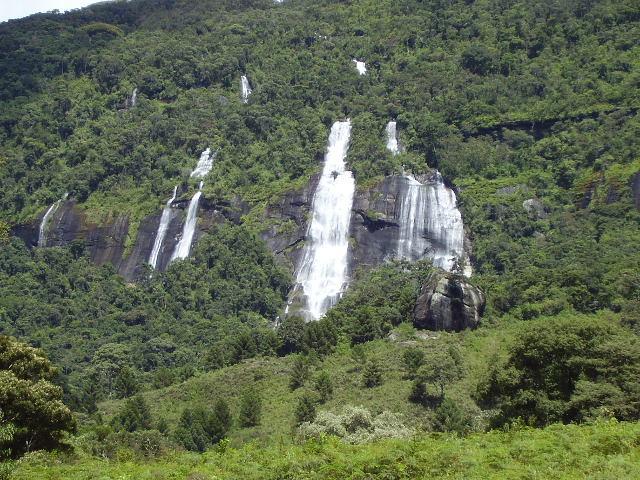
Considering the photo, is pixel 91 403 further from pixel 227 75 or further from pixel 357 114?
pixel 227 75

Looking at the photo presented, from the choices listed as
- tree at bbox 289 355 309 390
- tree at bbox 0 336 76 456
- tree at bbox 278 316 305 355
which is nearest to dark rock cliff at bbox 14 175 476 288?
tree at bbox 278 316 305 355

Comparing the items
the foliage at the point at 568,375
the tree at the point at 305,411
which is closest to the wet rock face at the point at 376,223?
the tree at the point at 305,411

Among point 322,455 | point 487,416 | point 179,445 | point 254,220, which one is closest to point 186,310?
point 254,220

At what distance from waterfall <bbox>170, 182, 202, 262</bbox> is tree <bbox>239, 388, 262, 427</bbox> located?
44.9 meters

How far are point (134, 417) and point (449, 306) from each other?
22.0 meters

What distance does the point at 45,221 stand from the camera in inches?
3935

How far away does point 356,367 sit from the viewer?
5222 centimetres

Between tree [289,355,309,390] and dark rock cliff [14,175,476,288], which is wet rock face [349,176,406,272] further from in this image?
tree [289,355,309,390]

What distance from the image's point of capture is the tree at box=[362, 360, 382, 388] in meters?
48.8

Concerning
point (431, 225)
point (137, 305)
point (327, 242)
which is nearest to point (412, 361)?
point (431, 225)

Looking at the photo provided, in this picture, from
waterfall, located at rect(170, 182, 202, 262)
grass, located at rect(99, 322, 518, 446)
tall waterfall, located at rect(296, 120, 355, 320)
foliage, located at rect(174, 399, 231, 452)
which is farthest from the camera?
waterfall, located at rect(170, 182, 202, 262)

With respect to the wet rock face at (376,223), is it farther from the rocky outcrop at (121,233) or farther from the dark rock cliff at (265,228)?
the rocky outcrop at (121,233)

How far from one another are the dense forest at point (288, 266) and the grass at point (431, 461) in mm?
114

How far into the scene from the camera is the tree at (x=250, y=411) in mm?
46125
